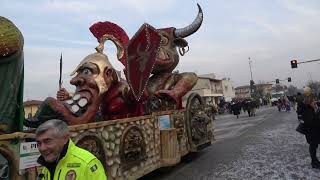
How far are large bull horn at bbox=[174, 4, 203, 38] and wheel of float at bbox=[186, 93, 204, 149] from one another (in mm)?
1750

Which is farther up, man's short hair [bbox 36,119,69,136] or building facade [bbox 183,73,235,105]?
building facade [bbox 183,73,235,105]

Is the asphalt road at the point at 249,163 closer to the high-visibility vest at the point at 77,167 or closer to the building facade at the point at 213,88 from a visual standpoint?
the high-visibility vest at the point at 77,167

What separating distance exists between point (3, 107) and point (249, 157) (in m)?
6.75

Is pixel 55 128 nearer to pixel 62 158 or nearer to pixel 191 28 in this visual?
pixel 62 158

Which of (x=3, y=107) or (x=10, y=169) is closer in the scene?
(x=10, y=169)

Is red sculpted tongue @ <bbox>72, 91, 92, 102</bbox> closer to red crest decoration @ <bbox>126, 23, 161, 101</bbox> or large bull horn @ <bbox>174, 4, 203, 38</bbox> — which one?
red crest decoration @ <bbox>126, 23, 161, 101</bbox>

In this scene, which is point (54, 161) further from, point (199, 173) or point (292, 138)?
point (292, 138)

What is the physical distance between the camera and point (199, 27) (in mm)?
11164

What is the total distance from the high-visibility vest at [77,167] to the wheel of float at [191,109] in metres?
7.64

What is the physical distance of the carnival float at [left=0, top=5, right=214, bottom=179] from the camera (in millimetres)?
4453

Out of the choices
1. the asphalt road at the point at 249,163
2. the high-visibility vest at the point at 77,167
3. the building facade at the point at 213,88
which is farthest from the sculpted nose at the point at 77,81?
the building facade at the point at 213,88

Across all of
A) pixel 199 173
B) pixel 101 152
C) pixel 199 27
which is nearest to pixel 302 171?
pixel 199 173

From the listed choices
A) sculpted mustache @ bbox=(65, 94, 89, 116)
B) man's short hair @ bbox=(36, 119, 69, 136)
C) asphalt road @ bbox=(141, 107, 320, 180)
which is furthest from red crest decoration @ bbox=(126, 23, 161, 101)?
man's short hair @ bbox=(36, 119, 69, 136)

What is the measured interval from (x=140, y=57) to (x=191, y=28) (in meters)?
3.68
